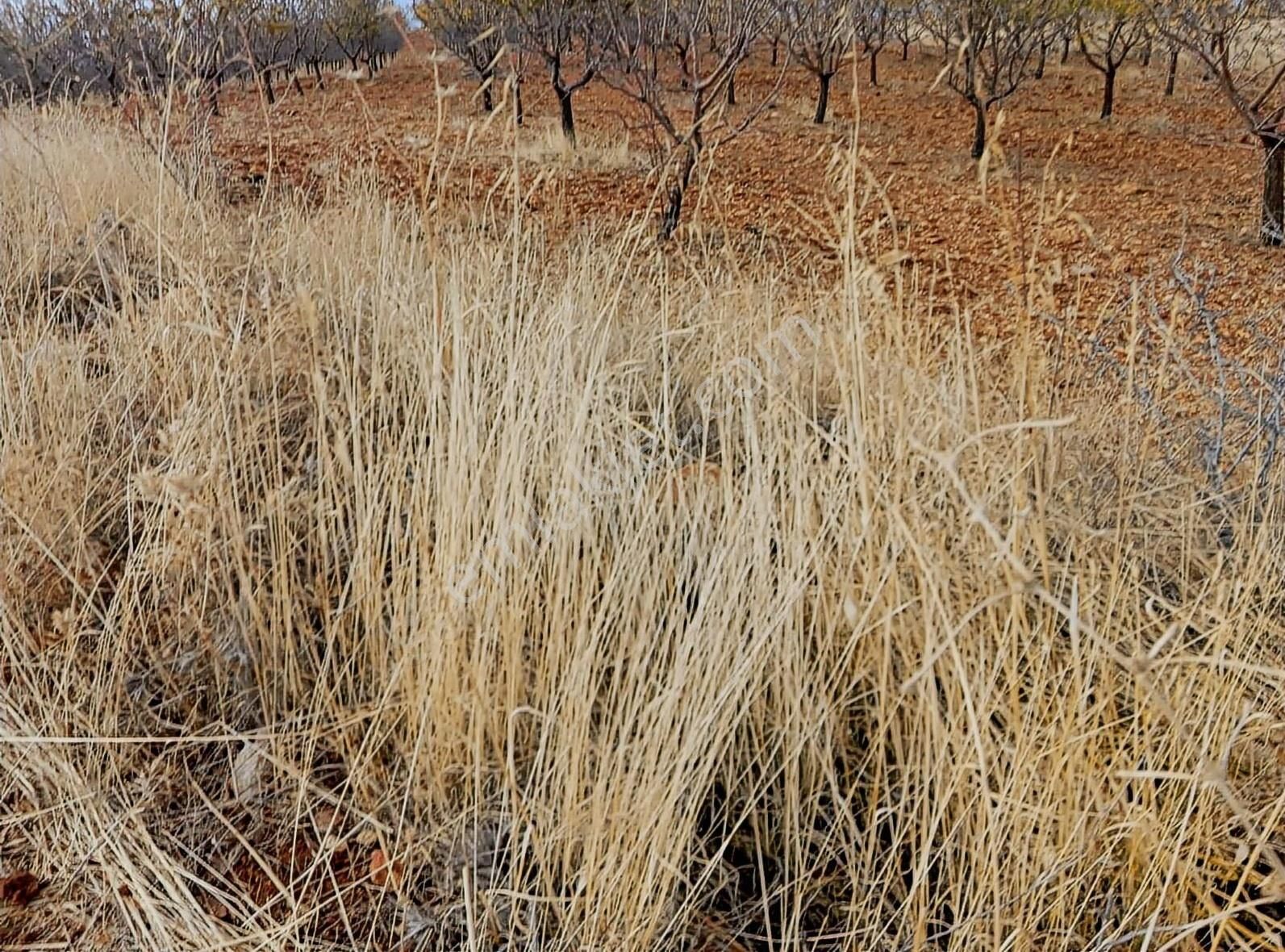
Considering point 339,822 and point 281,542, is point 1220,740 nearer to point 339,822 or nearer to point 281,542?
point 339,822

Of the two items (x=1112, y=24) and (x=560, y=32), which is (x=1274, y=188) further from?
(x=1112, y=24)

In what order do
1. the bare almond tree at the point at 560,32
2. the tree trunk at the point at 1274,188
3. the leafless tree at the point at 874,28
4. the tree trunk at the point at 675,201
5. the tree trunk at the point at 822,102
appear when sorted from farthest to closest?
the leafless tree at the point at 874,28 → the tree trunk at the point at 822,102 → the bare almond tree at the point at 560,32 → the tree trunk at the point at 1274,188 → the tree trunk at the point at 675,201

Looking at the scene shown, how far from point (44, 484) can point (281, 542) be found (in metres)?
0.56

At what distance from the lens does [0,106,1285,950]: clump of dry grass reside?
973 mm

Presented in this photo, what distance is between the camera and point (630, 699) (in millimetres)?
1118

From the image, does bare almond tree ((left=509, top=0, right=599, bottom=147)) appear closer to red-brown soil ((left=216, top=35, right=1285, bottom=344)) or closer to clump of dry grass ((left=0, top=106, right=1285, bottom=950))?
red-brown soil ((left=216, top=35, right=1285, bottom=344))

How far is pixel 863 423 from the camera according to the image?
1141 millimetres

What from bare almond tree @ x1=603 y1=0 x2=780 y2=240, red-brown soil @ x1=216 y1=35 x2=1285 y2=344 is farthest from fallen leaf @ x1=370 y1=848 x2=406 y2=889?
bare almond tree @ x1=603 y1=0 x2=780 y2=240

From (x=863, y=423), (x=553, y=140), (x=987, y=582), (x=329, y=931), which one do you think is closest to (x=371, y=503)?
(x=329, y=931)

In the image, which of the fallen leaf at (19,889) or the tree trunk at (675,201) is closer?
the fallen leaf at (19,889)

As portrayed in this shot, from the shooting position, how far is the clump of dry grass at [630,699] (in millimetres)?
973

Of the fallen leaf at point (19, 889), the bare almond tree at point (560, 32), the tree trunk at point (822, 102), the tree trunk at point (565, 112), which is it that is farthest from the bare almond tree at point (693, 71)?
the tree trunk at point (822, 102)

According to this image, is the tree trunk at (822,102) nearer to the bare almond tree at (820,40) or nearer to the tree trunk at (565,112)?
the bare almond tree at (820,40)

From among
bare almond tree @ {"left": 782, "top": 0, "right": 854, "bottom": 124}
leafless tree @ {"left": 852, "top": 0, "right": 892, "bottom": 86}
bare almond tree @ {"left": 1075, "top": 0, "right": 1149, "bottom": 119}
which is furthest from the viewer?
leafless tree @ {"left": 852, "top": 0, "right": 892, "bottom": 86}
